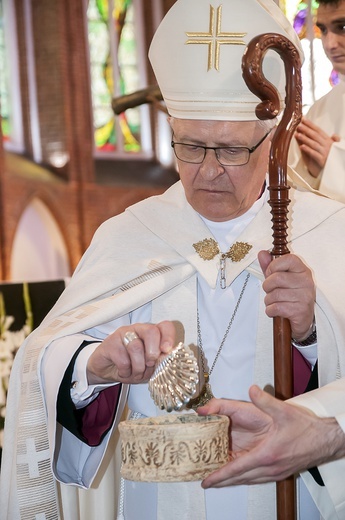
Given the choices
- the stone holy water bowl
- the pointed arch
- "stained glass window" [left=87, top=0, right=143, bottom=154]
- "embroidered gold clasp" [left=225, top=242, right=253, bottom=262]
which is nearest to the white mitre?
"embroidered gold clasp" [left=225, top=242, right=253, bottom=262]

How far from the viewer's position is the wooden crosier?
104 inches

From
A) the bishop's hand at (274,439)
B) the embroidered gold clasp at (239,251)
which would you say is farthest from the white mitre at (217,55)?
the bishop's hand at (274,439)

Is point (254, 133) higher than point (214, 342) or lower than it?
higher

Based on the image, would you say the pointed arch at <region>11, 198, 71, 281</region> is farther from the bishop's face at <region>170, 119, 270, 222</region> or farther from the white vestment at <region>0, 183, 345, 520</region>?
the bishop's face at <region>170, 119, 270, 222</region>

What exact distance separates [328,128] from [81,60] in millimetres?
11557

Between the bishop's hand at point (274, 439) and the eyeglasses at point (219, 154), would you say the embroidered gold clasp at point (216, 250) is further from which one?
the bishop's hand at point (274, 439)

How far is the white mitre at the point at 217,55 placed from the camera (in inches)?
120

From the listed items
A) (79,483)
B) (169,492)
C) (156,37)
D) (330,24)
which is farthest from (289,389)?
(330,24)

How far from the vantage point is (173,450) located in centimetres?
228

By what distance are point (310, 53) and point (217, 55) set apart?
8.87 feet

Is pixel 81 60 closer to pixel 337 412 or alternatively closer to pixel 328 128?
pixel 328 128

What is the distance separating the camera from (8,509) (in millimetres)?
3057

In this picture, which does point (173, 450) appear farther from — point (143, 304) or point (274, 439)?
point (143, 304)

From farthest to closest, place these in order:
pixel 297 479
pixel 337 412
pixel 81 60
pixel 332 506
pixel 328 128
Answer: pixel 81 60 < pixel 328 128 < pixel 297 479 < pixel 332 506 < pixel 337 412
